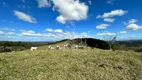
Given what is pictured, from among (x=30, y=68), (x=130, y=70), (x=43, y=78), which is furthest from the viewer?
(x=130, y=70)

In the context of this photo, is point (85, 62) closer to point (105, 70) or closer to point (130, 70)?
point (105, 70)

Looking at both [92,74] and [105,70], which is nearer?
[92,74]

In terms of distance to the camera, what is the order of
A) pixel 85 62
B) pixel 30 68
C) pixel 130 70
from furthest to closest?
pixel 85 62
pixel 130 70
pixel 30 68

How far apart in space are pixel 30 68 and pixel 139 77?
42.2 ft

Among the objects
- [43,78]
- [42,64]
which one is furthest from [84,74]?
[42,64]

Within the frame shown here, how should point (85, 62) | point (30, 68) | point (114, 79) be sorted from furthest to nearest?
point (85, 62), point (30, 68), point (114, 79)

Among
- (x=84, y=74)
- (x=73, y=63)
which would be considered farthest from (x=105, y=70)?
(x=73, y=63)

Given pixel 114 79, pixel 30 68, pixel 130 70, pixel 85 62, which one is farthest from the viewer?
pixel 85 62

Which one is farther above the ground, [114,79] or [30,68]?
[30,68]

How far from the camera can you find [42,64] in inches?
695

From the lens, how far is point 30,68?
53.0 ft

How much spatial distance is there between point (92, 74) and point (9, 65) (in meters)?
10.4

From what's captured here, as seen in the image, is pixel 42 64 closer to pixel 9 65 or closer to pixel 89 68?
pixel 9 65

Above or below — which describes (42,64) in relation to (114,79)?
above
